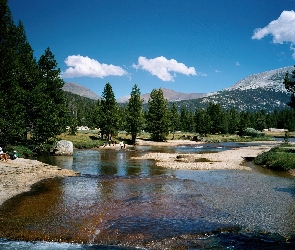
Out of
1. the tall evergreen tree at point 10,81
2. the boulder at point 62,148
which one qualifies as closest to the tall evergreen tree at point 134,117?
the boulder at point 62,148

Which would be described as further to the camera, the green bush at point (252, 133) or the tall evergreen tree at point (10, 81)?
the green bush at point (252, 133)

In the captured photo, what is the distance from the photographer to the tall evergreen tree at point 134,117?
267ft

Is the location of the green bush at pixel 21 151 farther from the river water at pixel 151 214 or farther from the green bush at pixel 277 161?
the green bush at pixel 277 161

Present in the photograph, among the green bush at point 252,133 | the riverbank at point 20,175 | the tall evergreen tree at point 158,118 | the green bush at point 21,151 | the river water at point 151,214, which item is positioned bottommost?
the river water at point 151,214

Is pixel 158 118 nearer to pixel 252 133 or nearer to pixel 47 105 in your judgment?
pixel 47 105

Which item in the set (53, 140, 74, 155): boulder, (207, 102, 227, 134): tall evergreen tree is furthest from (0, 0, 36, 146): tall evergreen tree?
(207, 102, 227, 134): tall evergreen tree

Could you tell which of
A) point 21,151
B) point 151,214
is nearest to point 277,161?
point 151,214

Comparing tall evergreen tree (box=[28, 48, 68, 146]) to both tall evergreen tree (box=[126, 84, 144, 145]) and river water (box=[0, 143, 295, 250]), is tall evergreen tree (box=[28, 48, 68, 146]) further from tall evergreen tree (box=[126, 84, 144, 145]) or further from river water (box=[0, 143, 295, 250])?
tall evergreen tree (box=[126, 84, 144, 145])

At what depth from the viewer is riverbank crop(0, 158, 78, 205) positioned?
2033 cm

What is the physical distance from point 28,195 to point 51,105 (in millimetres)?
33100

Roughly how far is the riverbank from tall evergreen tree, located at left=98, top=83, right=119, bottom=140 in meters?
46.3

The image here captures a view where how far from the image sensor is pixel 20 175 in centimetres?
2520

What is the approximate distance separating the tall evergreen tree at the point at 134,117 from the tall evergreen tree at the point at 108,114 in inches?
179

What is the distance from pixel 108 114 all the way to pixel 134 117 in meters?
8.22
